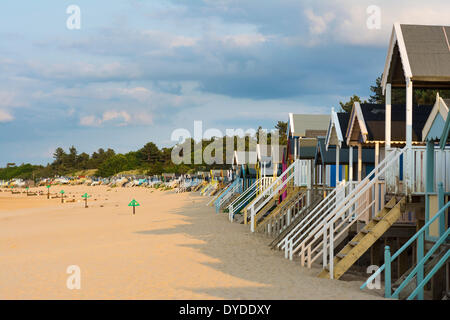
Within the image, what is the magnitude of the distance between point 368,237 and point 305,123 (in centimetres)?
1354

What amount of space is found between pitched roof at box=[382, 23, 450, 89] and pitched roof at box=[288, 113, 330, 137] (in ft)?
37.0

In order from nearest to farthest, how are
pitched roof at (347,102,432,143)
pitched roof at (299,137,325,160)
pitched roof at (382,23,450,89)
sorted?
pitched roof at (382,23,450,89)
pitched roof at (347,102,432,143)
pitched roof at (299,137,325,160)

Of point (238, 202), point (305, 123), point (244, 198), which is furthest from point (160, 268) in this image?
point (244, 198)

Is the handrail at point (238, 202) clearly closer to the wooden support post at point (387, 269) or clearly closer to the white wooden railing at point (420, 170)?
the white wooden railing at point (420, 170)

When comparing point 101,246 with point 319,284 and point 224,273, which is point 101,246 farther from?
point 319,284

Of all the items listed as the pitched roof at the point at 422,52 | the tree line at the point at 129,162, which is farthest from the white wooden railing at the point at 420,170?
the tree line at the point at 129,162

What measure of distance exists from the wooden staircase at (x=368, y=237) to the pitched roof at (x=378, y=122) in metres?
3.03

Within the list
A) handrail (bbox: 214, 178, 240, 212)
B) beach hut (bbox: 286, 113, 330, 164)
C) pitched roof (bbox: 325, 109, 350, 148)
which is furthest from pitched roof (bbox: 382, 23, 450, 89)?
handrail (bbox: 214, 178, 240, 212)

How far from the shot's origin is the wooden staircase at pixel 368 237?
1162 centimetres

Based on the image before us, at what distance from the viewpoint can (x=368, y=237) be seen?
11.6m

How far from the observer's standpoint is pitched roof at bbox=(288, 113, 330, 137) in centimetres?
2430

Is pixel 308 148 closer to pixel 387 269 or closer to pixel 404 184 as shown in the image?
pixel 404 184

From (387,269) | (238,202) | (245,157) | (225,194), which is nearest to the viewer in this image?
(387,269)

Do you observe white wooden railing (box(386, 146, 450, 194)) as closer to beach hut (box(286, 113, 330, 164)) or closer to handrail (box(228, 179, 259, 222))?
beach hut (box(286, 113, 330, 164))
